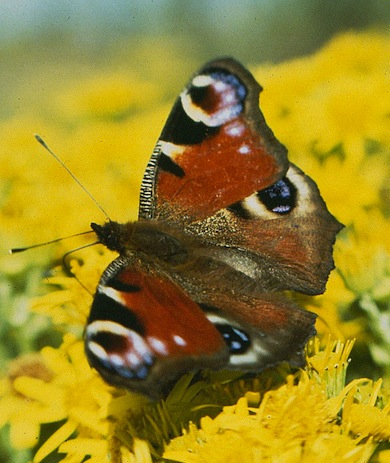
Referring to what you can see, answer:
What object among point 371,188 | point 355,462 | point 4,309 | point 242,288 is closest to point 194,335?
point 242,288

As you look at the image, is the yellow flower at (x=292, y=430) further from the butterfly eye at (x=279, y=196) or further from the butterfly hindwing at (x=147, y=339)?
the butterfly eye at (x=279, y=196)

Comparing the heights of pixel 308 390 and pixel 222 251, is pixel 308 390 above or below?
below

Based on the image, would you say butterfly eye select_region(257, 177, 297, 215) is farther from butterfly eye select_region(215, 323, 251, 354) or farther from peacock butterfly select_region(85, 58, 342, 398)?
butterfly eye select_region(215, 323, 251, 354)

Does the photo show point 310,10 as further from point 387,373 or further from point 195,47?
point 387,373

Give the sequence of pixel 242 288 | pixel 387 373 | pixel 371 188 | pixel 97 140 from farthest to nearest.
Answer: pixel 97 140, pixel 371 188, pixel 387 373, pixel 242 288

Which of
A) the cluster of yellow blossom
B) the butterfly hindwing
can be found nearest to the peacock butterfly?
the butterfly hindwing

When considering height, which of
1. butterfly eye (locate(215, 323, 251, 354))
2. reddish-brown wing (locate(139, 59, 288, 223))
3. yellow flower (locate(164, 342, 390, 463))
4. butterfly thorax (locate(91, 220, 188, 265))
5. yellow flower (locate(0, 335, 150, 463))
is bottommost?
yellow flower (locate(0, 335, 150, 463))

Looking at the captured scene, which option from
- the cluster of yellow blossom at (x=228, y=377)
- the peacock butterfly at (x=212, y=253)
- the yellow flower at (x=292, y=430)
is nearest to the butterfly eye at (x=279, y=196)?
the peacock butterfly at (x=212, y=253)

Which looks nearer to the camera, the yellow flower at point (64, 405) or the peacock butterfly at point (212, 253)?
the peacock butterfly at point (212, 253)
